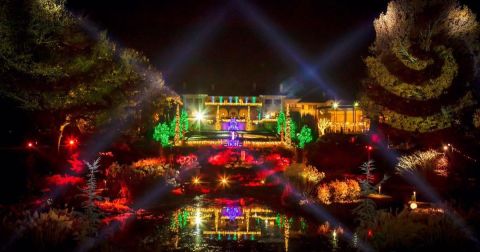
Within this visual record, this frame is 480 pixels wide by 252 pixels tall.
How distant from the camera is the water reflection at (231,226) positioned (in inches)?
487

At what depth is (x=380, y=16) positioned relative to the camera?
89.9 ft

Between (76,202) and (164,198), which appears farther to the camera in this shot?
(164,198)

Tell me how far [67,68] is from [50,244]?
892 cm

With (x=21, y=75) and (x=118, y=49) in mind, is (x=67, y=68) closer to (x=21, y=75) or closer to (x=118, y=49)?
(x=21, y=75)

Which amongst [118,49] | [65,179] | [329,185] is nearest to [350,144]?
[329,185]

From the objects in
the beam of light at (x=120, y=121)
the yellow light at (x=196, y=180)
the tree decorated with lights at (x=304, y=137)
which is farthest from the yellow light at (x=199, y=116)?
the yellow light at (x=196, y=180)

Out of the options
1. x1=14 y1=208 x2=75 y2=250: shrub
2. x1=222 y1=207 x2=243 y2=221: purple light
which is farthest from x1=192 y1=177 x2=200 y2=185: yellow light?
x1=14 y1=208 x2=75 y2=250: shrub

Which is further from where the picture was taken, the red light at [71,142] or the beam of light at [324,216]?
the red light at [71,142]

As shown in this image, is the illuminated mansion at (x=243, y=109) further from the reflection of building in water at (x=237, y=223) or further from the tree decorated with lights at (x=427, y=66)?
the reflection of building in water at (x=237, y=223)

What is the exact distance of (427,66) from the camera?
2498 cm

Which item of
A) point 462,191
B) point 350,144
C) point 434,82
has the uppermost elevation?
point 434,82

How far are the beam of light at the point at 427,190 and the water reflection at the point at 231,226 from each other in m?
3.89

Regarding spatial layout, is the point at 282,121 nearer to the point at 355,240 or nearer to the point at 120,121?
the point at 120,121

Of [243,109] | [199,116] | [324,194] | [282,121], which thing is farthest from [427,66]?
[243,109]
